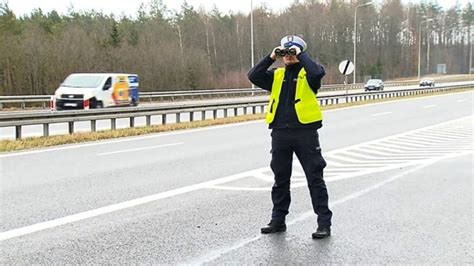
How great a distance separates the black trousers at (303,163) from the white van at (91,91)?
1939 cm

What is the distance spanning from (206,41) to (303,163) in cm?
6863

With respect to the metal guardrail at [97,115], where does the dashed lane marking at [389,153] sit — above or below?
below

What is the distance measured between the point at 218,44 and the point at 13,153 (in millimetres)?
64331

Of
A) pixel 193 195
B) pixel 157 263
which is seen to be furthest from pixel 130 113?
pixel 157 263

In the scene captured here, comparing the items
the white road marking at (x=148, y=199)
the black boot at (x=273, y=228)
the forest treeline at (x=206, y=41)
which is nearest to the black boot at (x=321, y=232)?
the black boot at (x=273, y=228)

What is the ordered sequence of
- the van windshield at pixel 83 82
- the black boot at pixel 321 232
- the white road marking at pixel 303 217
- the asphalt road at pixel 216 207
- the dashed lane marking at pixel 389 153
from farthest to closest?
the van windshield at pixel 83 82 < the dashed lane marking at pixel 389 153 < the black boot at pixel 321 232 < the asphalt road at pixel 216 207 < the white road marking at pixel 303 217

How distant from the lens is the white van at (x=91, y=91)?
23656 mm

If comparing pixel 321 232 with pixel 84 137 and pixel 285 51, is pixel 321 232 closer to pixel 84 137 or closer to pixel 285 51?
pixel 285 51

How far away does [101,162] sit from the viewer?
33.3 feet

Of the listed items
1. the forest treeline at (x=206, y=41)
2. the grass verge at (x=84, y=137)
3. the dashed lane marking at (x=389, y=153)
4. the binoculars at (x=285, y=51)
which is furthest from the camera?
the forest treeline at (x=206, y=41)

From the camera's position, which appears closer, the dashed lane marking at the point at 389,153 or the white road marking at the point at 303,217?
the white road marking at the point at 303,217

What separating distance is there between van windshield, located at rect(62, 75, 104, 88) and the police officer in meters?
20.2

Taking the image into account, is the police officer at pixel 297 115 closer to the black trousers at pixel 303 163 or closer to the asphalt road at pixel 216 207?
the black trousers at pixel 303 163

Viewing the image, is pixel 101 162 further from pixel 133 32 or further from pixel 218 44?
pixel 218 44
